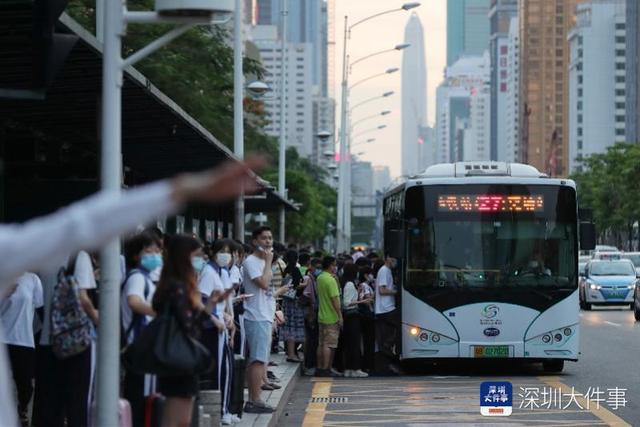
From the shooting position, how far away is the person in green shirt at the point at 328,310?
20.6m

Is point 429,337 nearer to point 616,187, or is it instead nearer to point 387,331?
point 387,331

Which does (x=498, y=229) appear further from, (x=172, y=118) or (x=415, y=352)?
(x=172, y=118)

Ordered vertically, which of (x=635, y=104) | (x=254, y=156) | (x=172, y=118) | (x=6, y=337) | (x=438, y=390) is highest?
(x=635, y=104)

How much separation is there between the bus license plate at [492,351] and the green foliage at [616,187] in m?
77.4

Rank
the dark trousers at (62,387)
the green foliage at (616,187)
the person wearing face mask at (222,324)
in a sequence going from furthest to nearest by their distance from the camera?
the green foliage at (616,187), the person wearing face mask at (222,324), the dark trousers at (62,387)

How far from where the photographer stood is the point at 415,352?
21.1 metres

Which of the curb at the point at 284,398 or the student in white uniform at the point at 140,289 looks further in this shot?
the curb at the point at 284,398

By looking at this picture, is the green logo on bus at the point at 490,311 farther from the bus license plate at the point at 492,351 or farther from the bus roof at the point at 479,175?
the bus roof at the point at 479,175

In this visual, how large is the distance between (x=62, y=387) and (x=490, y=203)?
1196 cm

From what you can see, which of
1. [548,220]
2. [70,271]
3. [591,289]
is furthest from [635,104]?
[70,271]

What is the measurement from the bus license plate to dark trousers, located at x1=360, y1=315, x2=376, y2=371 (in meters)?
1.69

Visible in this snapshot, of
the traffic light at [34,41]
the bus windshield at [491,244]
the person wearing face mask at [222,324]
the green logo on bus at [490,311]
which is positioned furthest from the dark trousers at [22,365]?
the green logo on bus at [490,311]

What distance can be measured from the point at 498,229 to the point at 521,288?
88 centimetres

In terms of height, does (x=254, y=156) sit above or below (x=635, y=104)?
below
